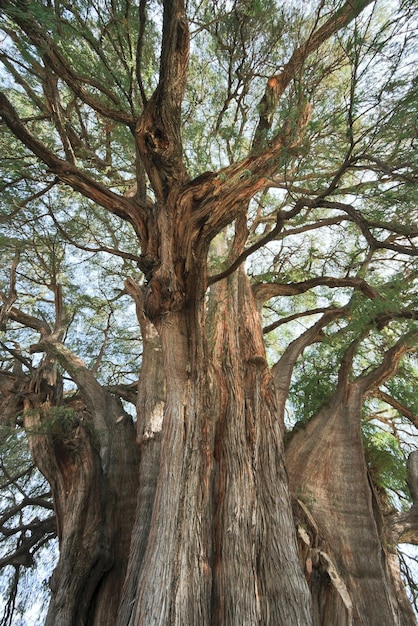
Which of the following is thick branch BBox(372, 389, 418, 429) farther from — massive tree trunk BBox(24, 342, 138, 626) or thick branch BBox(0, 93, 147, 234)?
thick branch BBox(0, 93, 147, 234)

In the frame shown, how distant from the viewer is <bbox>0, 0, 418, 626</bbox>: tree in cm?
249

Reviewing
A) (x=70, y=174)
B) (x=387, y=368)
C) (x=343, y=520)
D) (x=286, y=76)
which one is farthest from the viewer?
(x=387, y=368)

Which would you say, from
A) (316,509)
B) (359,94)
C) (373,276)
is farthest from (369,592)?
(359,94)

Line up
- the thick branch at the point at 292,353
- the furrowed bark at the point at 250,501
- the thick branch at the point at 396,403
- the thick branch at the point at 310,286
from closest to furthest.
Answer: the furrowed bark at the point at 250,501, the thick branch at the point at 310,286, the thick branch at the point at 292,353, the thick branch at the point at 396,403

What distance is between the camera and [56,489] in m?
3.49

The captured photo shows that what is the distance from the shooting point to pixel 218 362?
365cm

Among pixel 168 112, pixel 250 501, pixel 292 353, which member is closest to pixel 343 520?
pixel 250 501

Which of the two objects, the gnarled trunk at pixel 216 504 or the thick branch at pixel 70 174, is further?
the thick branch at pixel 70 174

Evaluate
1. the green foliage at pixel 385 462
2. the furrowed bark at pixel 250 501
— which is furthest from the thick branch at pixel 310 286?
the green foliage at pixel 385 462

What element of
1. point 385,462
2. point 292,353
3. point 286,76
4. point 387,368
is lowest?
point 385,462

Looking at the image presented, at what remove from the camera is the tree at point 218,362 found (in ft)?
8.16

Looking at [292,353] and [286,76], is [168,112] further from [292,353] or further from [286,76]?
[292,353]

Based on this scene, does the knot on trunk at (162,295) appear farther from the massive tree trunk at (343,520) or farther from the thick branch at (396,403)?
the thick branch at (396,403)

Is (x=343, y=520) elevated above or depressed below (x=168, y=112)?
below
